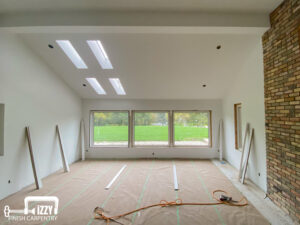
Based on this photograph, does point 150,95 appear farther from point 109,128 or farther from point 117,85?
point 109,128

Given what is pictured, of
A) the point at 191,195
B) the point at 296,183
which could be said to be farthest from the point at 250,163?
the point at 191,195

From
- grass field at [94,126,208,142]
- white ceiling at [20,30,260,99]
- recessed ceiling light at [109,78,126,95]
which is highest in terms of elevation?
white ceiling at [20,30,260,99]

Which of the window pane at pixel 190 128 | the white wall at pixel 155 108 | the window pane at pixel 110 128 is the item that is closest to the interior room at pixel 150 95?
the white wall at pixel 155 108

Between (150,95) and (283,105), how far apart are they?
145 inches

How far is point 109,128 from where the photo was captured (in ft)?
19.1

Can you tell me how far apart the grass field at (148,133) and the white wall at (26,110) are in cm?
146

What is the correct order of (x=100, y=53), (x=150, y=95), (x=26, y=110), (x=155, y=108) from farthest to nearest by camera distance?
(x=155, y=108) < (x=150, y=95) < (x=100, y=53) < (x=26, y=110)

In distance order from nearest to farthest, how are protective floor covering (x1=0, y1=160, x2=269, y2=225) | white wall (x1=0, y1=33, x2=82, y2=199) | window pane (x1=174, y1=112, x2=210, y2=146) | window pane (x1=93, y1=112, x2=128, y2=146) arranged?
protective floor covering (x1=0, y1=160, x2=269, y2=225) → white wall (x1=0, y1=33, x2=82, y2=199) → window pane (x1=174, y1=112, x2=210, y2=146) → window pane (x1=93, y1=112, x2=128, y2=146)

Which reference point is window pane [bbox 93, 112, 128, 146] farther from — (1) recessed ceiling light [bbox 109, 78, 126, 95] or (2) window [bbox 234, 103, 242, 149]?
(2) window [bbox 234, 103, 242, 149]

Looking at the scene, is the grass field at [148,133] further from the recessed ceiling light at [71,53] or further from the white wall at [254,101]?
the recessed ceiling light at [71,53]

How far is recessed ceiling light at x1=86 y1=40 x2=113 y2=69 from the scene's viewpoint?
132 inches

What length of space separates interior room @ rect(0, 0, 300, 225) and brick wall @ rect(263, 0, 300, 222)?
2 centimetres

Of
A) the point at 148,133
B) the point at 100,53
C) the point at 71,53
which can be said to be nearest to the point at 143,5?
the point at 100,53

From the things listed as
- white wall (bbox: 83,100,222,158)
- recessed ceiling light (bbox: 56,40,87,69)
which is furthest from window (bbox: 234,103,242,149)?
recessed ceiling light (bbox: 56,40,87,69)
